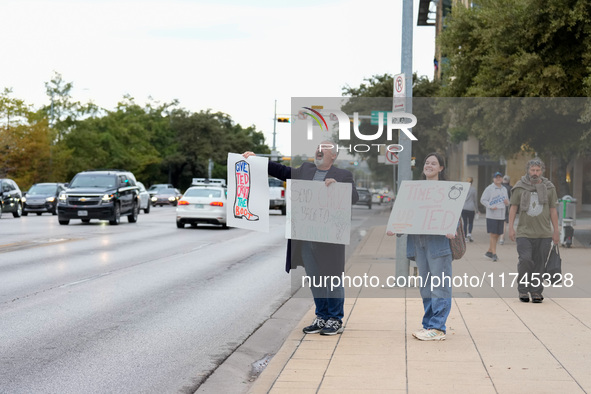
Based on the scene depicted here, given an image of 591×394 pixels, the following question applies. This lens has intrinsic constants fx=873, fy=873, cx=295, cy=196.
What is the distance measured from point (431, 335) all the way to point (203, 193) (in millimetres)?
22115

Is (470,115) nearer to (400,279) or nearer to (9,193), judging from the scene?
(400,279)

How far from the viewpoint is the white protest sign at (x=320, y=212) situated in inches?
327

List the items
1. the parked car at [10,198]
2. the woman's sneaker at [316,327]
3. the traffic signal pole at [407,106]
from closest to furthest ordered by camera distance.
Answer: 1. the woman's sneaker at [316,327]
2. the traffic signal pole at [407,106]
3. the parked car at [10,198]

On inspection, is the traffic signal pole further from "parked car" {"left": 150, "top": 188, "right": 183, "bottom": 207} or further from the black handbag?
"parked car" {"left": 150, "top": 188, "right": 183, "bottom": 207}

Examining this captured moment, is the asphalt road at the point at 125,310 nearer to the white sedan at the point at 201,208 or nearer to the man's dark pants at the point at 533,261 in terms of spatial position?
the man's dark pants at the point at 533,261

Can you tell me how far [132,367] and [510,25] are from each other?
56.2 ft

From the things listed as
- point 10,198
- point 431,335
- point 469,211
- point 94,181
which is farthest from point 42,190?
point 431,335

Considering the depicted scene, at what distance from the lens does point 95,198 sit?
29781 millimetres

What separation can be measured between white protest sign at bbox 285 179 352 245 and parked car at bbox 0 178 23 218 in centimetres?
3091

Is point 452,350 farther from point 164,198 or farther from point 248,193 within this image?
point 164,198

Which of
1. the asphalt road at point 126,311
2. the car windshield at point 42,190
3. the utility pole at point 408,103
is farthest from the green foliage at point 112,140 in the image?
the utility pole at point 408,103

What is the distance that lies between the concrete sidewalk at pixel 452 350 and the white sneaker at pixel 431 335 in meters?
0.07

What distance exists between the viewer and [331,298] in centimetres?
831

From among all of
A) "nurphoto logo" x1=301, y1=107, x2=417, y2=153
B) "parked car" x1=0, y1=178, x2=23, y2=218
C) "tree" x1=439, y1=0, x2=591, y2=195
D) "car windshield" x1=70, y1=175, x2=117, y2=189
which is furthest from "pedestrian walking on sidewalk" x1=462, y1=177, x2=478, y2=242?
"parked car" x1=0, y1=178, x2=23, y2=218
